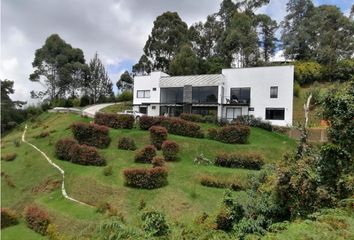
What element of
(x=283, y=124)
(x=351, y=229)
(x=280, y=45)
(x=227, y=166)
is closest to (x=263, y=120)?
(x=283, y=124)

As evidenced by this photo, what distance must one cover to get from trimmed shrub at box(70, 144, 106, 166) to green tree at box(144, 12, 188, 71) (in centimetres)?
3974

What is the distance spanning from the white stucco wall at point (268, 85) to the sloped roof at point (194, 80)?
6.99ft

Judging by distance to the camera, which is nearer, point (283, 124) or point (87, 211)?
point (87, 211)

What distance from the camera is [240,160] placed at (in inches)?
1128

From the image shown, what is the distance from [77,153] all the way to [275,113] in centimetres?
2246

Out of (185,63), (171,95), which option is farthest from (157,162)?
(185,63)

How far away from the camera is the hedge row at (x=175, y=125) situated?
3478 centimetres

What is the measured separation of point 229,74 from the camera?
46406 mm

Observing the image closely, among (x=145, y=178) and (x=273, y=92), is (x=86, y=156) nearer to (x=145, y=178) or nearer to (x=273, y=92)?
(x=145, y=178)

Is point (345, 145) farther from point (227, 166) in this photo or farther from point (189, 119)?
point (189, 119)

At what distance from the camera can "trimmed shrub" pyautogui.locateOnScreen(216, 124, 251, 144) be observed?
109ft

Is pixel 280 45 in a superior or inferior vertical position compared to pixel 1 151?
superior

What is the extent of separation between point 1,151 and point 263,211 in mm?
29839

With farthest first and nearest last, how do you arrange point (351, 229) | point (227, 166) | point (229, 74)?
1. point (229, 74)
2. point (227, 166)
3. point (351, 229)
